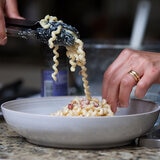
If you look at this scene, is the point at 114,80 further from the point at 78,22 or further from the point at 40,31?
the point at 78,22

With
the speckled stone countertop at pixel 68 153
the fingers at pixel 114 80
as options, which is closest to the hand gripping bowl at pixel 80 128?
the speckled stone countertop at pixel 68 153

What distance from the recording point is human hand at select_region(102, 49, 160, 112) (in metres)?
1.16

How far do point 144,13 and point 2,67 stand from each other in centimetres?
288

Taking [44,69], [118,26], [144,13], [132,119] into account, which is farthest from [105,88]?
[118,26]

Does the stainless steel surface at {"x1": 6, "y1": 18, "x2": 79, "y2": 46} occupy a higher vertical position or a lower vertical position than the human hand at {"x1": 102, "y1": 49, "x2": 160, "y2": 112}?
higher

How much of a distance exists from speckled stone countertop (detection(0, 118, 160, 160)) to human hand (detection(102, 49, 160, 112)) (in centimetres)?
13

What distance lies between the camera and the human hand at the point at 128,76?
45.6 inches

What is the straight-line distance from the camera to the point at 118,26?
191 inches

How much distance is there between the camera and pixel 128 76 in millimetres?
1171

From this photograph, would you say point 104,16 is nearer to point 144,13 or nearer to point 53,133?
point 144,13

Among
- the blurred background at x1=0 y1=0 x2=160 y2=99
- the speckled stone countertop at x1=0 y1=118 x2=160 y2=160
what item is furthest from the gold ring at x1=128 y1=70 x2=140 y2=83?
the blurred background at x1=0 y1=0 x2=160 y2=99

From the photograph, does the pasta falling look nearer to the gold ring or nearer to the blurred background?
the gold ring

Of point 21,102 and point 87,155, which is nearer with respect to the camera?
point 87,155

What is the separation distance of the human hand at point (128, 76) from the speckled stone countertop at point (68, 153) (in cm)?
13
